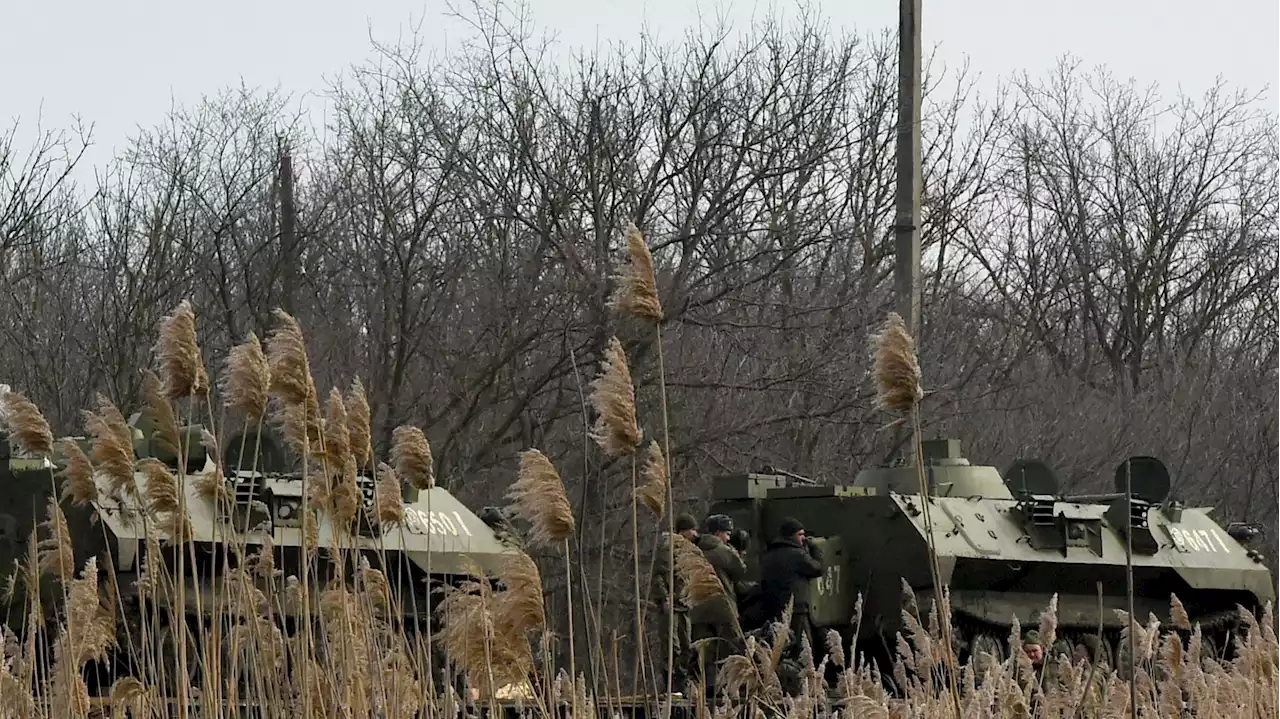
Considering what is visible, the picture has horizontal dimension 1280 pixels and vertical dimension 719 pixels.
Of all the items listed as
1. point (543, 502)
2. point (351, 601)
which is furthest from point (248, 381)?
point (351, 601)

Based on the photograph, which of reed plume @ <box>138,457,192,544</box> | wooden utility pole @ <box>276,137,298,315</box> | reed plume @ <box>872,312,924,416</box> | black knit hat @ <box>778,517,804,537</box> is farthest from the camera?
wooden utility pole @ <box>276,137,298,315</box>

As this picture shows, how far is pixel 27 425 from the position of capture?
523cm

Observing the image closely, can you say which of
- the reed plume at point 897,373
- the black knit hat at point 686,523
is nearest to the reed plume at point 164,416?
the reed plume at point 897,373

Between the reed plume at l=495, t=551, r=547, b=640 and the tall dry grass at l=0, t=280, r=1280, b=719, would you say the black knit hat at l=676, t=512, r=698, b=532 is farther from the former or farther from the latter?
the reed plume at l=495, t=551, r=547, b=640

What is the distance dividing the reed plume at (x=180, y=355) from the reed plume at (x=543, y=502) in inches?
32.1

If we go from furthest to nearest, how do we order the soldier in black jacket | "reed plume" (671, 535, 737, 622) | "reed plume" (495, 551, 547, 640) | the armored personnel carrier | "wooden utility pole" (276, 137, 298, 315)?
"wooden utility pole" (276, 137, 298, 315)
the soldier in black jacket
the armored personnel carrier
"reed plume" (671, 535, 737, 622)
"reed plume" (495, 551, 547, 640)

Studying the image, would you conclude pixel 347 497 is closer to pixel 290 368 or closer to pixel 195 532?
pixel 290 368

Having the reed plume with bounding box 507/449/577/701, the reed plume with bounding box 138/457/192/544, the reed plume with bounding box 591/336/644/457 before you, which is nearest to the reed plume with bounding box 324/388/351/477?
the reed plume with bounding box 138/457/192/544

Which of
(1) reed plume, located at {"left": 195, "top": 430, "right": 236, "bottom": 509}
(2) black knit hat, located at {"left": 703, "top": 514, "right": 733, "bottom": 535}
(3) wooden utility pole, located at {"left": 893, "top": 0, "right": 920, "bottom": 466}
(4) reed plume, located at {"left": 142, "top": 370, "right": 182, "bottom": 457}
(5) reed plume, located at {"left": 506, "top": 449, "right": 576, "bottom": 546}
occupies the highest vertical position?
(3) wooden utility pole, located at {"left": 893, "top": 0, "right": 920, "bottom": 466}

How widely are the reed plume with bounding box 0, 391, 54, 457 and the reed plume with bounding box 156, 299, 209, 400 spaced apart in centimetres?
63

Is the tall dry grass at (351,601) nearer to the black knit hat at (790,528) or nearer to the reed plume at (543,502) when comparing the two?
the reed plume at (543,502)

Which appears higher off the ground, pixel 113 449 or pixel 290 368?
pixel 290 368

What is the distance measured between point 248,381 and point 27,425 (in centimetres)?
78

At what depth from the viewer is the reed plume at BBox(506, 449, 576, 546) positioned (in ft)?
14.8
